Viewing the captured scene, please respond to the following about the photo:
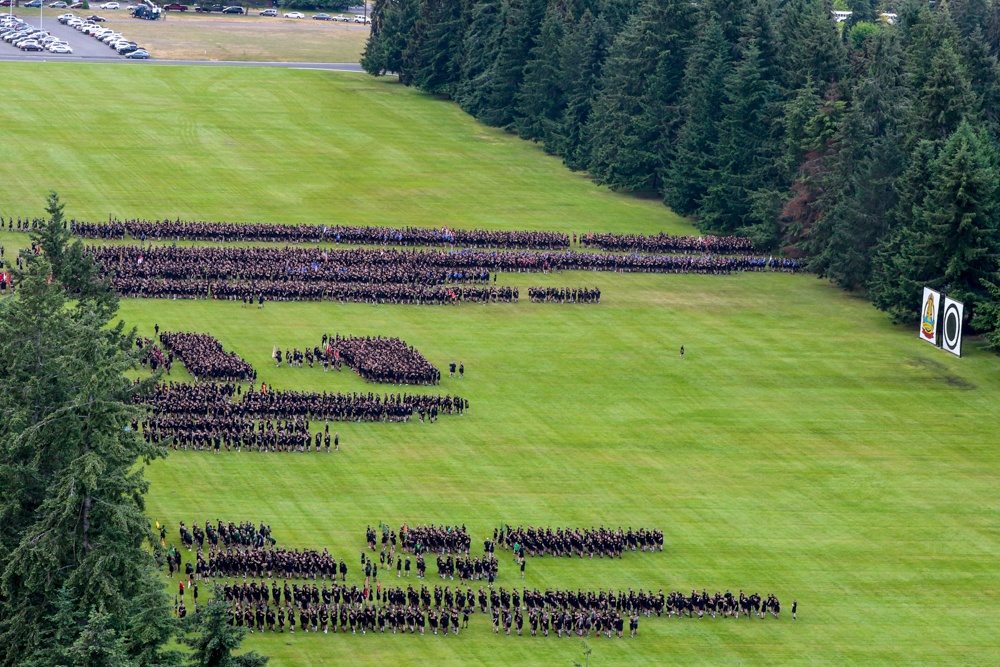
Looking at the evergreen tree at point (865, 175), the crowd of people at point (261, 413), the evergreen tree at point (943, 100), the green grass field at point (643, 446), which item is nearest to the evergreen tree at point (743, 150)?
the green grass field at point (643, 446)

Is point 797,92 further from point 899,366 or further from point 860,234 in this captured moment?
point 899,366

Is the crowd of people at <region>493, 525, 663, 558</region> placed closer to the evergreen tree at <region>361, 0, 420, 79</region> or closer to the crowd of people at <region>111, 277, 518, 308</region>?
the crowd of people at <region>111, 277, 518, 308</region>

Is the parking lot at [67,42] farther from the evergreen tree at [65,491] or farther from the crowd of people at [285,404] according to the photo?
the evergreen tree at [65,491]

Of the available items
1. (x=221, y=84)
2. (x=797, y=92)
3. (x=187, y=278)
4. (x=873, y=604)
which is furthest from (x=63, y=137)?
(x=873, y=604)

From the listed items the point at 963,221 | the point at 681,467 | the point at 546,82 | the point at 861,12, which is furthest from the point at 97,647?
the point at 861,12

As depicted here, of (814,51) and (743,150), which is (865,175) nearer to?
(814,51)
